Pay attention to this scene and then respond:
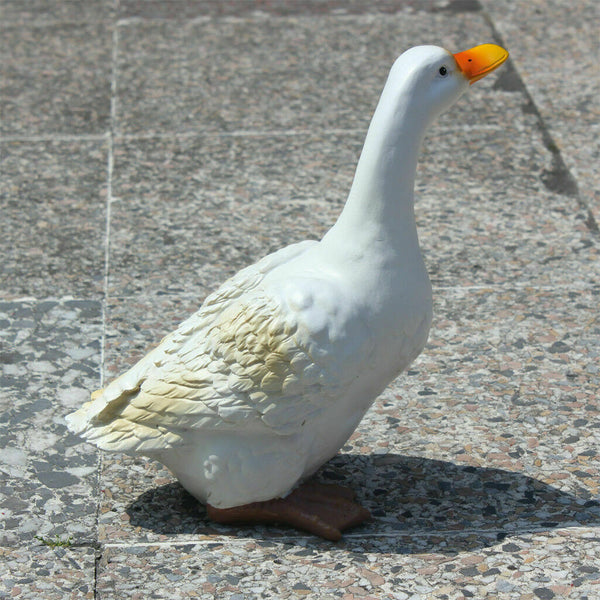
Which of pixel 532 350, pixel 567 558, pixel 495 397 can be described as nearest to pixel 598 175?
pixel 532 350

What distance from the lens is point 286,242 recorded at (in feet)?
17.8

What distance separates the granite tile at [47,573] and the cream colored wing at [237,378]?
374mm

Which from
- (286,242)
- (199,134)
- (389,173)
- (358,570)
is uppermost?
(389,173)

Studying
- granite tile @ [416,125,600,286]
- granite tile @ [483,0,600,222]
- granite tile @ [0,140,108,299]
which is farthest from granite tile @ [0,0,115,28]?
granite tile @ [416,125,600,286]

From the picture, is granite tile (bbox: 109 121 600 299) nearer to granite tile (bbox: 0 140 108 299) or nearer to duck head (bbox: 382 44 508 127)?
granite tile (bbox: 0 140 108 299)

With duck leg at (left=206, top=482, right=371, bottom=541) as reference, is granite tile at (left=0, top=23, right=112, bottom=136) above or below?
above

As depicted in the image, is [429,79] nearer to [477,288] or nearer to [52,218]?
[477,288]

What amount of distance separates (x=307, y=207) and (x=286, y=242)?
0.40 meters

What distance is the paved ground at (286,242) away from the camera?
344 cm

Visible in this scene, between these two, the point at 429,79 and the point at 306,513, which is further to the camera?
the point at 306,513

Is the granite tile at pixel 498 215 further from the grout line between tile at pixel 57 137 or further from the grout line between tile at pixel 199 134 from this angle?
the grout line between tile at pixel 57 137

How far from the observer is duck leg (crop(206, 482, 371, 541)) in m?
3.48

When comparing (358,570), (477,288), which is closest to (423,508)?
(358,570)

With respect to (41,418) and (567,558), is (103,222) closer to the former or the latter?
(41,418)
